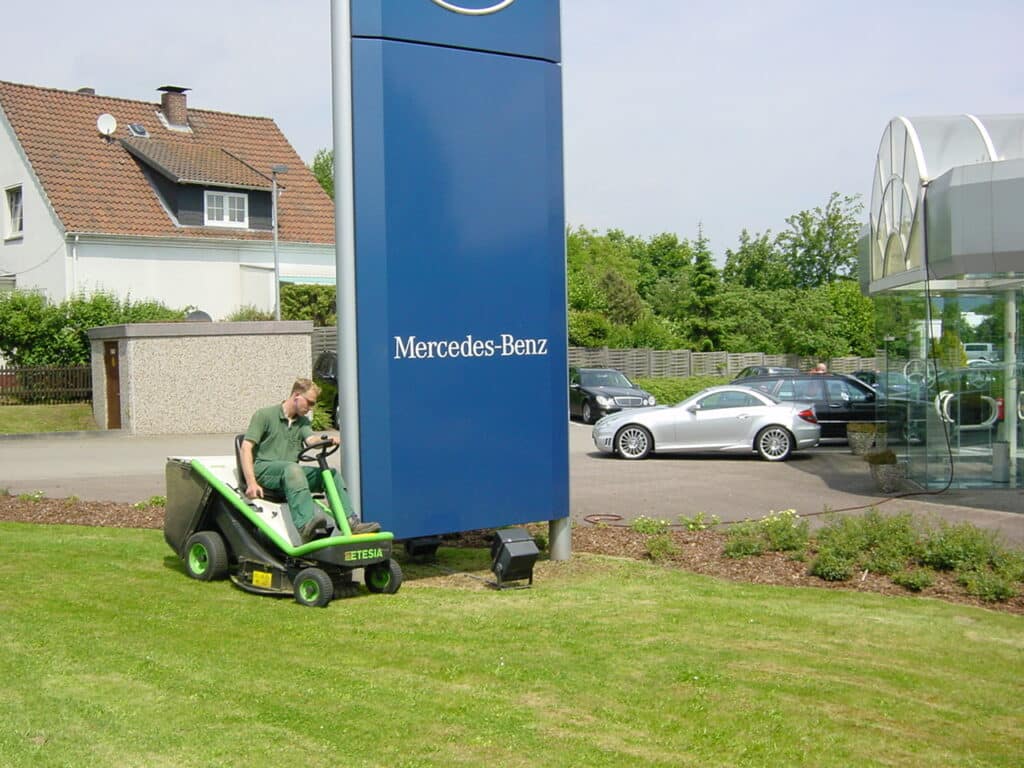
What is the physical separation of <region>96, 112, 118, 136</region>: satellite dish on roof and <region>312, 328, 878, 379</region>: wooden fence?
17.9 metres

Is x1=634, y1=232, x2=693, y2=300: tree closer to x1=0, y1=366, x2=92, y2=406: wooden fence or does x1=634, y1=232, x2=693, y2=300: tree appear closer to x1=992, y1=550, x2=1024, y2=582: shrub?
x1=0, y1=366, x2=92, y2=406: wooden fence

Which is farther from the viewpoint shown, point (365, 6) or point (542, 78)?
point (542, 78)

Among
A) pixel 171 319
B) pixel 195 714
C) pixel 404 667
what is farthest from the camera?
pixel 171 319

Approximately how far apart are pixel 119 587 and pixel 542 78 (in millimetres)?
5424

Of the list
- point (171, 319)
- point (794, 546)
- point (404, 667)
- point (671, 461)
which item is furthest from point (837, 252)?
point (404, 667)

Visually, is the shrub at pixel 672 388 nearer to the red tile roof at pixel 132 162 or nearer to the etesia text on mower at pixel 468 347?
the red tile roof at pixel 132 162

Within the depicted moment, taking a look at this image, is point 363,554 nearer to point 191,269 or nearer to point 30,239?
point 191,269

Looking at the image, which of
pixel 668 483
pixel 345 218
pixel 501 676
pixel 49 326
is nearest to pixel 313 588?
pixel 501 676

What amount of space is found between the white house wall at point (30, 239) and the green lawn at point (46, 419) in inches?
320

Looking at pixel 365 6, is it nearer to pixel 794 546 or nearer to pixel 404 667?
pixel 404 667

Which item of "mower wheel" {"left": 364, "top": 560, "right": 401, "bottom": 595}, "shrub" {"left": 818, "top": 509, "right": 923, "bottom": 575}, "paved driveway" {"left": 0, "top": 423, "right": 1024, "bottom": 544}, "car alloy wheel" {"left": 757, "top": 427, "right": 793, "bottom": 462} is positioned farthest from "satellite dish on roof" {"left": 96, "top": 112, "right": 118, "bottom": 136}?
"shrub" {"left": 818, "top": 509, "right": 923, "bottom": 575}

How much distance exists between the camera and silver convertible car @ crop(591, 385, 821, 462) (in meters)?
22.2

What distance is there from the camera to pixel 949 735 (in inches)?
228

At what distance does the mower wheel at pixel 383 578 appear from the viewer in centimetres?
895
